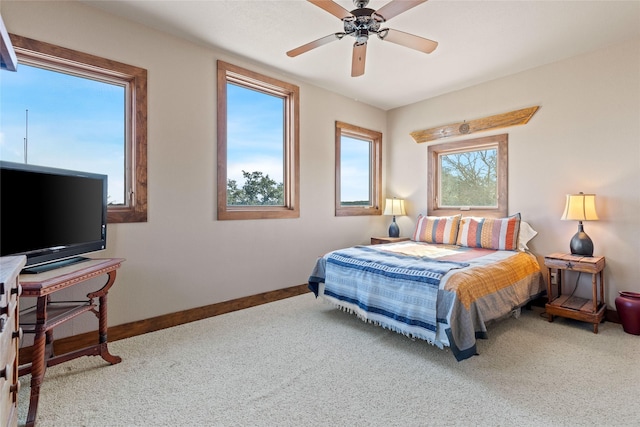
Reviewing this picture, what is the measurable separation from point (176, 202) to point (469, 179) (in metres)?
3.72

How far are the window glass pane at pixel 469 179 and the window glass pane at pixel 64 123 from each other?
159 inches

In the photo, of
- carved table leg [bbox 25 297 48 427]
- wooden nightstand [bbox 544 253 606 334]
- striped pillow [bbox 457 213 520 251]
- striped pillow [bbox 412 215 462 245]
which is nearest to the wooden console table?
carved table leg [bbox 25 297 48 427]

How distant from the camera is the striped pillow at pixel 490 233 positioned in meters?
3.54

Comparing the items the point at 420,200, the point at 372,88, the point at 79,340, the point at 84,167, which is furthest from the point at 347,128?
the point at 79,340

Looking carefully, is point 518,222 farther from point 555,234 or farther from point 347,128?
point 347,128

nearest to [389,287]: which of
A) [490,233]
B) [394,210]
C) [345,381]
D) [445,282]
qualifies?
[445,282]

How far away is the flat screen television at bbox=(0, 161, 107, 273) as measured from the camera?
180 cm

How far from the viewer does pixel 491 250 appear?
3.58m

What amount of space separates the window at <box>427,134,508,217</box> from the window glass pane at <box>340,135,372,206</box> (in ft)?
3.20

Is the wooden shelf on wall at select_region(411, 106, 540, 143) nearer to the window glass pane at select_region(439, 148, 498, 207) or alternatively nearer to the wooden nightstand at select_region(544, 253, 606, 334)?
the window glass pane at select_region(439, 148, 498, 207)

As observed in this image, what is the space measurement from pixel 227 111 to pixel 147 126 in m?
0.90

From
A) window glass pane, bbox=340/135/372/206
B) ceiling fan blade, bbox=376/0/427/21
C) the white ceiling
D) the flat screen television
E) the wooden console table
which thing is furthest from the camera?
window glass pane, bbox=340/135/372/206

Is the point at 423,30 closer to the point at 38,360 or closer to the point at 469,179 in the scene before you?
the point at 469,179

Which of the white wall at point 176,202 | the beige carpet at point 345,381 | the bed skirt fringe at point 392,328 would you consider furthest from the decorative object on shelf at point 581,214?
the white wall at point 176,202
